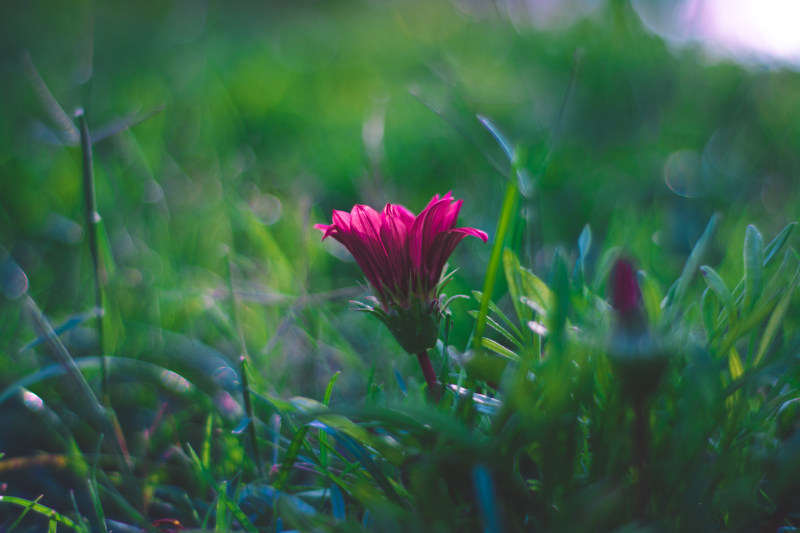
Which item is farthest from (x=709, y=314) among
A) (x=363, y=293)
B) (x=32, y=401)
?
(x=32, y=401)

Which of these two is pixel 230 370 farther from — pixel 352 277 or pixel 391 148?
pixel 391 148

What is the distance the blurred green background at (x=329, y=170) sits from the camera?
989 millimetres

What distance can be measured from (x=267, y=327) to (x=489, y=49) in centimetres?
192

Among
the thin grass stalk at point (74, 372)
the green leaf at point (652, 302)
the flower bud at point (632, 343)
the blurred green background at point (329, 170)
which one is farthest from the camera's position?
the blurred green background at point (329, 170)

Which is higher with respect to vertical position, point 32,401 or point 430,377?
point 430,377

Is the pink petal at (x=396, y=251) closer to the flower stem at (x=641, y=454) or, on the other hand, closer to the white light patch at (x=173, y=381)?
the flower stem at (x=641, y=454)

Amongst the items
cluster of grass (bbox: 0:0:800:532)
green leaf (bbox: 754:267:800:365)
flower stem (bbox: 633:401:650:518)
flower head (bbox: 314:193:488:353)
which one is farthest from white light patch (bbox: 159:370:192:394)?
green leaf (bbox: 754:267:800:365)

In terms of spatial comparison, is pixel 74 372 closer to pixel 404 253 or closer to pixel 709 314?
pixel 404 253

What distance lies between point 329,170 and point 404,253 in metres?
1.05

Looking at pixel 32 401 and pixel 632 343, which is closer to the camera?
pixel 632 343

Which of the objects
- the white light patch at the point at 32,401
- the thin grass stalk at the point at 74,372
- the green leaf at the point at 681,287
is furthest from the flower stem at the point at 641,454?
the white light patch at the point at 32,401

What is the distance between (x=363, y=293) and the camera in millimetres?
1062

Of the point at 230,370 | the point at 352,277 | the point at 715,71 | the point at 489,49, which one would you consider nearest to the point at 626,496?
the point at 230,370

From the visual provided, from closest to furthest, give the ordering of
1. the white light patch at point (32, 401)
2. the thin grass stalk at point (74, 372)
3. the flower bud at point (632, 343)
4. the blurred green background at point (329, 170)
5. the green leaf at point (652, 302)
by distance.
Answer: the flower bud at point (632, 343) < the green leaf at point (652, 302) < the thin grass stalk at point (74, 372) < the white light patch at point (32, 401) < the blurred green background at point (329, 170)
